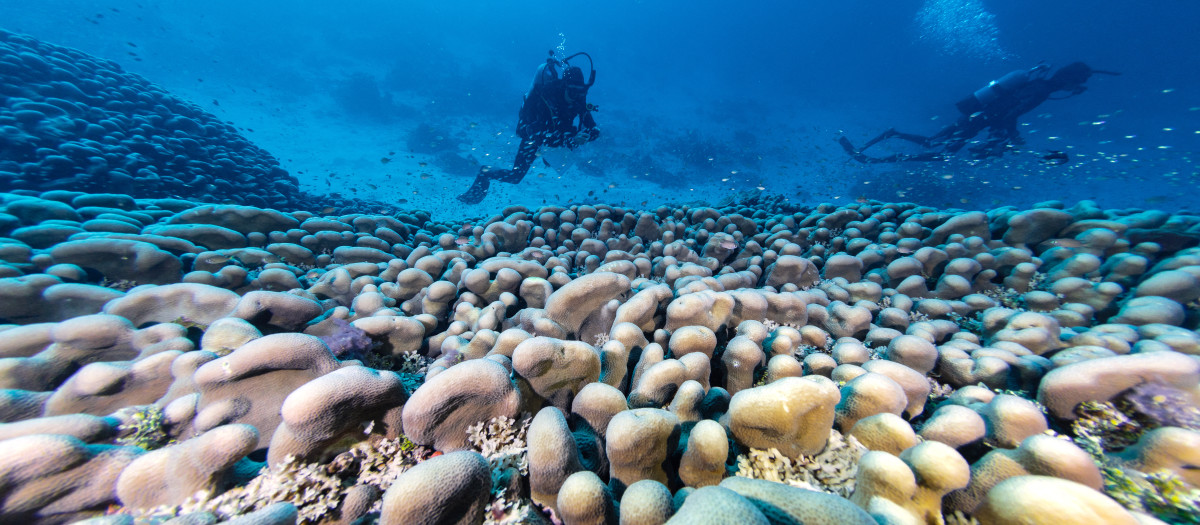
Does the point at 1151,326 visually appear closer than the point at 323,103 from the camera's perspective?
Yes

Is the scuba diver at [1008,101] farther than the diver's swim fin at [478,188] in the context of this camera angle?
No

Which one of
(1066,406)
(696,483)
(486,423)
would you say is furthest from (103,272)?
(1066,406)

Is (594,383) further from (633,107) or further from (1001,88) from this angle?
(633,107)

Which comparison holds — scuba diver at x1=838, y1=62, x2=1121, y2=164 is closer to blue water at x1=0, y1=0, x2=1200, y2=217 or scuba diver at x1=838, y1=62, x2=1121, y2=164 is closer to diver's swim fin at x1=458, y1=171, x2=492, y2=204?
blue water at x1=0, y1=0, x2=1200, y2=217

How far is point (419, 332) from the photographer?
10.3 ft

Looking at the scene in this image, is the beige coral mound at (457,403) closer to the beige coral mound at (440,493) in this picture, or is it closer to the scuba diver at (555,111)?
the beige coral mound at (440,493)

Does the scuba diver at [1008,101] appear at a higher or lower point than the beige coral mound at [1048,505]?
higher

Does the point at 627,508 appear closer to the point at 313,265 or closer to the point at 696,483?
the point at 696,483

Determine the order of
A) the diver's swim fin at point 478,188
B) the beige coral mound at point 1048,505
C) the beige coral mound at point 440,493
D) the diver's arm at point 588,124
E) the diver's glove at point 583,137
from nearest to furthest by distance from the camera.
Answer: the beige coral mound at point 1048,505 < the beige coral mound at point 440,493 < the diver's arm at point 588,124 < the diver's glove at point 583,137 < the diver's swim fin at point 478,188

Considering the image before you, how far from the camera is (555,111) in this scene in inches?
526

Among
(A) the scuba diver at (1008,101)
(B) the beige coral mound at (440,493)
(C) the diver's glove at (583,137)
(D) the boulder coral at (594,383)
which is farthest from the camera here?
(A) the scuba diver at (1008,101)

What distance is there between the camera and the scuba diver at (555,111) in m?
13.0

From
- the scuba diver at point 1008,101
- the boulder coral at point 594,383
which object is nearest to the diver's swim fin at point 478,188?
the boulder coral at point 594,383

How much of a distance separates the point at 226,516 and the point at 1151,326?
5815mm
